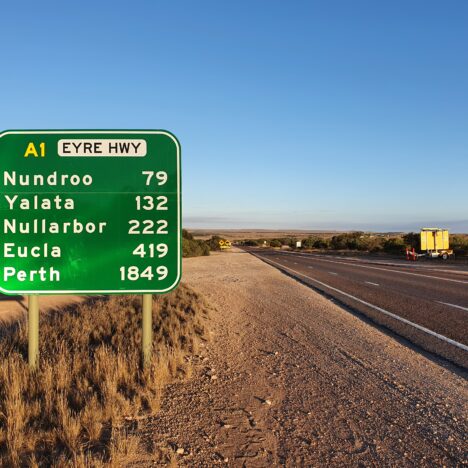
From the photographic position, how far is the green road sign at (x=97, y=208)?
5.01 metres

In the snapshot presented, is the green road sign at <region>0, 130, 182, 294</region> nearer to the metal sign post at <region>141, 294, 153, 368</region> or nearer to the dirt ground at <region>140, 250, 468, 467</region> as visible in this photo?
the metal sign post at <region>141, 294, 153, 368</region>

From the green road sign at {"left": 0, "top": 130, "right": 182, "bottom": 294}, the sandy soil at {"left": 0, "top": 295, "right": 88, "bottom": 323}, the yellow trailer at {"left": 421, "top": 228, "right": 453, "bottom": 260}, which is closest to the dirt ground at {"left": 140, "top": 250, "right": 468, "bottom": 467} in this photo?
the green road sign at {"left": 0, "top": 130, "right": 182, "bottom": 294}

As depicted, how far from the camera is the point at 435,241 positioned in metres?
41.0

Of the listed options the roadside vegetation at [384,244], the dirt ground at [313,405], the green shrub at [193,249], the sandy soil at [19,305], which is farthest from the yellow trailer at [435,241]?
the dirt ground at [313,405]

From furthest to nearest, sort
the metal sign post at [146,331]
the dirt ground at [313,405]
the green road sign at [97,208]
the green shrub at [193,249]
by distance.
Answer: the green shrub at [193,249]
the metal sign post at [146,331]
the green road sign at [97,208]
the dirt ground at [313,405]

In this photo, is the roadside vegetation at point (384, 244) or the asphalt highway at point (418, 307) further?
the roadside vegetation at point (384, 244)

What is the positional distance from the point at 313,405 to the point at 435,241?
41.2m

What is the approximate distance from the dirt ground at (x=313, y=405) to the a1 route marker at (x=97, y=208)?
1501 mm

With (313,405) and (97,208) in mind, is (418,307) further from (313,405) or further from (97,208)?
(97,208)

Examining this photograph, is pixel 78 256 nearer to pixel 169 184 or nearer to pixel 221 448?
pixel 169 184

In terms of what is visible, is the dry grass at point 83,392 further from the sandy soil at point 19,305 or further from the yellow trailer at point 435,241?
the yellow trailer at point 435,241

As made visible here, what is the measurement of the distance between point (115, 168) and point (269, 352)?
3468 millimetres

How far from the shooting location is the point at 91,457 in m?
2.97

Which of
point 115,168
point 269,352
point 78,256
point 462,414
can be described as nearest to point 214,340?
point 269,352
